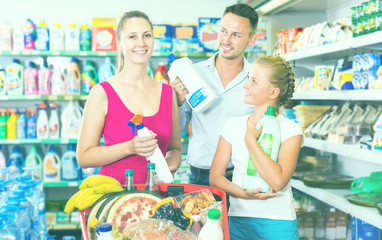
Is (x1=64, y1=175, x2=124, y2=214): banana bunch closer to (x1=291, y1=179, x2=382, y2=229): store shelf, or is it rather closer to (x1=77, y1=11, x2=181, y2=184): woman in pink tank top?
(x1=77, y1=11, x2=181, y2=184): woman in pink tank top

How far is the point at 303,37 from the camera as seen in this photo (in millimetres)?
3086

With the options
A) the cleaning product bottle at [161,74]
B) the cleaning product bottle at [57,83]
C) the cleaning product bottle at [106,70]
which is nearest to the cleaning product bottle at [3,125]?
the cleaning product bottle at [57,83]

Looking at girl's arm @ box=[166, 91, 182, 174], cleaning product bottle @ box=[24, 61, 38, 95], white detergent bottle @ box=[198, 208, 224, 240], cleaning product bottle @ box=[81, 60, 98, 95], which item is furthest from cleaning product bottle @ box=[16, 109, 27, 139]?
white detergent bottle @ box=[198, 208, 224, 240]

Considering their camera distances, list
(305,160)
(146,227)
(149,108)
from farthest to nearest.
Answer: (305,160)
(149,108)
(146,227)

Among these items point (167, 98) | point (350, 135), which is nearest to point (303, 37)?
point (350, 135)

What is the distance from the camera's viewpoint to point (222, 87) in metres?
1.95

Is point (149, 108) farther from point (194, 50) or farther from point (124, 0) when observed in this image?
point (124, 0)

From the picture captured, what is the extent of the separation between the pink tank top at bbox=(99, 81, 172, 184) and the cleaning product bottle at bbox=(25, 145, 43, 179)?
2.73 m

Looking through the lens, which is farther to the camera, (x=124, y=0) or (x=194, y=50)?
(x=124, y=0)

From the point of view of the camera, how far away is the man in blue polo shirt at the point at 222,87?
1882 millimetres

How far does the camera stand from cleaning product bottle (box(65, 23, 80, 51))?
4043mm

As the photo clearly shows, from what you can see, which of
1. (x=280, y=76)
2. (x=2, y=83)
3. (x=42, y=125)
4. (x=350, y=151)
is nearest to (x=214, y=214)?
(x=280, y=76)

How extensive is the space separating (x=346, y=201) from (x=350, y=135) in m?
0.44

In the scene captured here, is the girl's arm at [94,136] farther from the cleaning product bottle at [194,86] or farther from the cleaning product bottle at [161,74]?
the cleaning product bottle at [161,74]
